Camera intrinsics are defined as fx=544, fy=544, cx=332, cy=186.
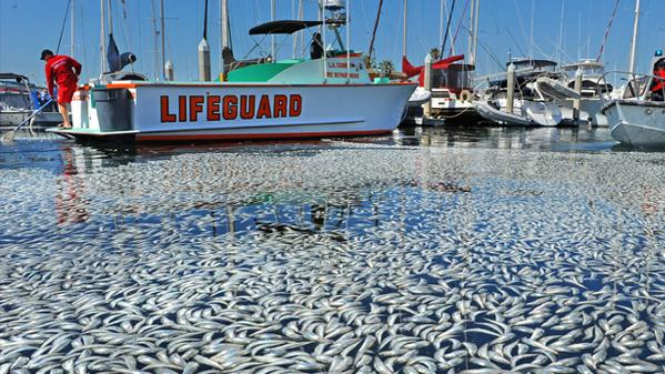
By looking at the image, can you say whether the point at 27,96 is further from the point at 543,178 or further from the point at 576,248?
the point at 576,248

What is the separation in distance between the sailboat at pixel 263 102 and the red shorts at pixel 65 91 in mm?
244

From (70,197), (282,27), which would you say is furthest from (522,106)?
(70,197)

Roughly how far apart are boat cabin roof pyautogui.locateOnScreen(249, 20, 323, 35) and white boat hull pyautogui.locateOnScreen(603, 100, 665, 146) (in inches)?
279

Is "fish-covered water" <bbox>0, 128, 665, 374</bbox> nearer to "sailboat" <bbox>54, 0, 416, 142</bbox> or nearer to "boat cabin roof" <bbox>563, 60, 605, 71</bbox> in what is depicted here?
"sailboat" <bbox>54, 0, 416, 142</bbox>

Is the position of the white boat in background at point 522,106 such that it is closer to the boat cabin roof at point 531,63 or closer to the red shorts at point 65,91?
the boat cabin roof at point 531,63

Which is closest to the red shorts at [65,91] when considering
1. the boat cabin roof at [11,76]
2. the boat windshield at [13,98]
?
the boat cabin roof at [11,76]

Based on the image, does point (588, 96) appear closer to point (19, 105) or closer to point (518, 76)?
point (518, 76)

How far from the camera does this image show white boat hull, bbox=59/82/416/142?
11.4m

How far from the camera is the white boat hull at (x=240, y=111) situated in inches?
448

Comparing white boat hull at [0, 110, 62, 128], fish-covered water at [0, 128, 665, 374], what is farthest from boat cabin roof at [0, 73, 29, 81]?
fish-covered water at [0, 128, 665, 374]

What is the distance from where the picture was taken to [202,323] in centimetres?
241

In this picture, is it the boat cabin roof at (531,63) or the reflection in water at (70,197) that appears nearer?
the reflection in water at (70,197)

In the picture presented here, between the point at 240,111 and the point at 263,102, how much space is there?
59 centimetres

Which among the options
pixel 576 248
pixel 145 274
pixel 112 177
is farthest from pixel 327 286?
pixel 112 177
